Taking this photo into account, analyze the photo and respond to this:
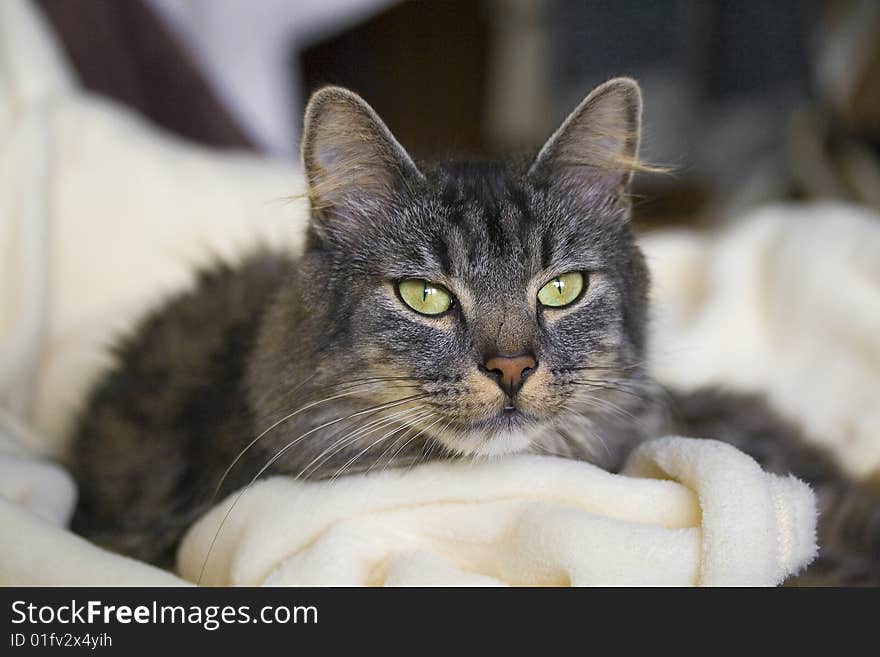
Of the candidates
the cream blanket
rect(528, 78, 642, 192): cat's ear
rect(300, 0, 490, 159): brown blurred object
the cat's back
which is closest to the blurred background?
rect(300, 0, 490, 159): brown blurred object

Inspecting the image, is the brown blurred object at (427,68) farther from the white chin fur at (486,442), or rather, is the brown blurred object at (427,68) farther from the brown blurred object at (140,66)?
the white chin fur at (486,442)

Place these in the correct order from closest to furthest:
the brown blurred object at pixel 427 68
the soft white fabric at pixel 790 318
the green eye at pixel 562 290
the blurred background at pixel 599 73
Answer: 1. the green eye at pixel 562 290
2. the soft white fabric at pixel 790 318
3. the blurred background at pixel 599 73
4. the brown blurred object at pixel 427 68

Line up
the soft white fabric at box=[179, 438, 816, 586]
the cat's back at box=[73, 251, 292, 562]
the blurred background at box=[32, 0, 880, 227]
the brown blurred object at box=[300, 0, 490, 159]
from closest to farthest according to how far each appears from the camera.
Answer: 1. the soft white fabric at box=[179, 438, 816, 586]
2. the cat's back at box=[73, 251, 292, 562]
3. the blurred background at box=[32, 0, 880, 227]
4. the brown blurred object at box=[300, 0, 490, 159]

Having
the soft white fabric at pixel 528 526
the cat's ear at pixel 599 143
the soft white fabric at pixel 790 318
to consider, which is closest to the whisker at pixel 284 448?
the soft white fabric at pixel 528 526

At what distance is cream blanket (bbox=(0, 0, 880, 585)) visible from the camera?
3.56 ft

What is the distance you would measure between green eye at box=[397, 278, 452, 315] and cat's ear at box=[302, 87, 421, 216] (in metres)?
0.17

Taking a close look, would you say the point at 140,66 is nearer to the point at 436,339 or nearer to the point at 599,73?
the point at 436,339

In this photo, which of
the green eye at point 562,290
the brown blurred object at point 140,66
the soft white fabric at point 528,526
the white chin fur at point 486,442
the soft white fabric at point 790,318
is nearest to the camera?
the soft white fabric at point 528,526

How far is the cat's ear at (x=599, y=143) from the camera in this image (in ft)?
4.26

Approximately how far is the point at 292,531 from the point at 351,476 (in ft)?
0.46

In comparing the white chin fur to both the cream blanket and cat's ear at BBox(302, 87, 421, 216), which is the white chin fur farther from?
cat's ear at BBox(302, 87, 421, 216)

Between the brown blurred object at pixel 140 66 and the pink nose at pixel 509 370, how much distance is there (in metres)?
1.94

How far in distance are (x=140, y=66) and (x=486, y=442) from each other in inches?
83.3

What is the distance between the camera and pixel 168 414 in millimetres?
1617
